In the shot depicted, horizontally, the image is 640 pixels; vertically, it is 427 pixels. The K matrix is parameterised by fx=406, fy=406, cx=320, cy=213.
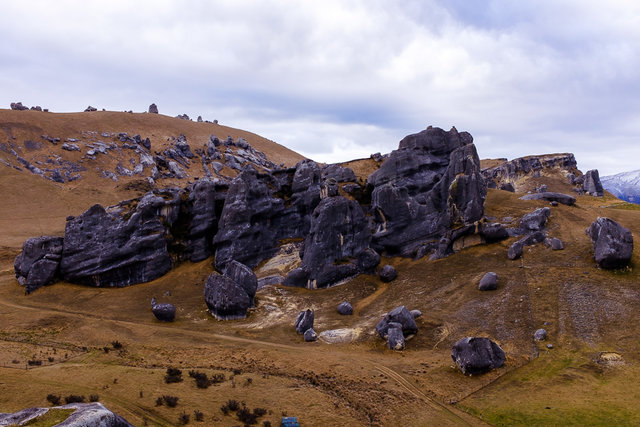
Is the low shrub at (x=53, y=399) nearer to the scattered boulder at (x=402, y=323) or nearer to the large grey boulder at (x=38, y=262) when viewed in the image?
the scattered boulder at (x=402, y=323)

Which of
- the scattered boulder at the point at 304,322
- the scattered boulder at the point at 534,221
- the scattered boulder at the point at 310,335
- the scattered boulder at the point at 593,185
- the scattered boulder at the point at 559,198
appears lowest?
the scattered boulder at the point at 310,335

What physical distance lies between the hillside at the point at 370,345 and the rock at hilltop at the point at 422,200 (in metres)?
3.29

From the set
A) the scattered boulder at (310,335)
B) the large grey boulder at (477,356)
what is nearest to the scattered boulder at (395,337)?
the large grey boulder at (477,356)

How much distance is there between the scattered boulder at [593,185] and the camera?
9769 cm

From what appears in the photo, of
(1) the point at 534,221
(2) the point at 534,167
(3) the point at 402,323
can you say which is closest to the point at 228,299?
(3) the point at 402,323

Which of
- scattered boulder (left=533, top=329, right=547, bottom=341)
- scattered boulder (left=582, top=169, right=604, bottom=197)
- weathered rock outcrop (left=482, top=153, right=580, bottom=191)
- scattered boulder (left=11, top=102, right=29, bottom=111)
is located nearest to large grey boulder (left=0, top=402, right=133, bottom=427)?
scattered boulder (left=533, top=329, right=547, bottom=341)

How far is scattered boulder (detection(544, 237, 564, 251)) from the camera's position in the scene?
142ft

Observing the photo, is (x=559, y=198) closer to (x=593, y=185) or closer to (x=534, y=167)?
(x=593, y=185)

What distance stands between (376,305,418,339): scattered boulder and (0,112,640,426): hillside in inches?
41.9

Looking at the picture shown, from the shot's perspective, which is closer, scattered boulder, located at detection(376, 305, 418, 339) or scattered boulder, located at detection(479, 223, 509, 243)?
scattered boulder, located at detection(376, 305, 418, 339)

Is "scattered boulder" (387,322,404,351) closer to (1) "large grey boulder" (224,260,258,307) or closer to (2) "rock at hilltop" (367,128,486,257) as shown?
(1) "large grey boulder" (224,260,258,307)

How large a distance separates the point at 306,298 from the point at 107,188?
76047 millimetres

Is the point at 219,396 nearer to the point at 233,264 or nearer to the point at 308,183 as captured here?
the point at 233,264

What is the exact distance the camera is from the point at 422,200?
2160 inches
